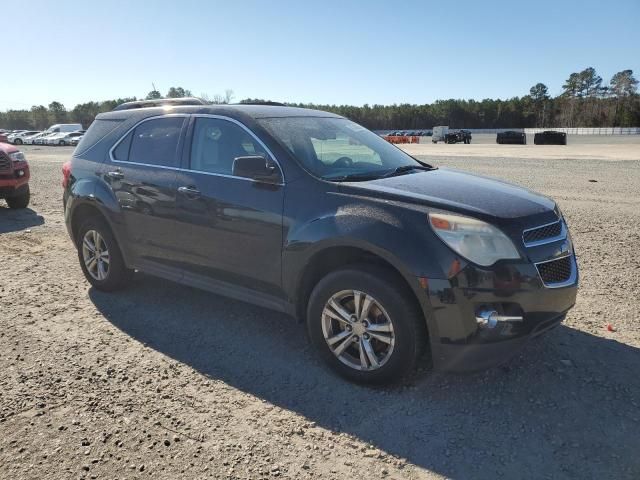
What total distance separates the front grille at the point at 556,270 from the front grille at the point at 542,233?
15 centimetres

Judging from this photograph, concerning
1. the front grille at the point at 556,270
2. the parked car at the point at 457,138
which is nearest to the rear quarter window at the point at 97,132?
the front grille at the point at 556,270

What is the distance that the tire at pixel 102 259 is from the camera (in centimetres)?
506

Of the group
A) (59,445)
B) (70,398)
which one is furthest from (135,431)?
(70,398)

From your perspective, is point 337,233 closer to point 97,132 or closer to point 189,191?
point 189,191

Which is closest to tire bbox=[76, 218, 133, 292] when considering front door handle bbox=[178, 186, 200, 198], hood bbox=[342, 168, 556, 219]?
front door handle bbox=[178, 186, 200, 198]

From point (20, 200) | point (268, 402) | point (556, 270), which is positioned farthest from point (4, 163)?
point (556, 270)

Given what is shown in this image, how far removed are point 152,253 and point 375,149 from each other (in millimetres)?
2198

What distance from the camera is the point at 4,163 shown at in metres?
10.1

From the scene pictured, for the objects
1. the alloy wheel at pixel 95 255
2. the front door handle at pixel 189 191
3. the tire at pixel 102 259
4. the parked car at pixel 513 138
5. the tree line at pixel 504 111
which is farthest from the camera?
the tree line at pixel 504 111

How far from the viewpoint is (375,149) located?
455 cm

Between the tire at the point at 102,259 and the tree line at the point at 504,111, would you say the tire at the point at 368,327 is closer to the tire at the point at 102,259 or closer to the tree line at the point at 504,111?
the tire at the point at 102,259

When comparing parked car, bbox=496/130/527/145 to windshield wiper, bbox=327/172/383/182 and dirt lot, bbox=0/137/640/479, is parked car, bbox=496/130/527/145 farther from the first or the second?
windshield wiper, bbox=327/172/383/182

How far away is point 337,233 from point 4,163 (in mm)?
9320

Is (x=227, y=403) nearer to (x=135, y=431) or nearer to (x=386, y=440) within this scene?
(x=135, y=431)
